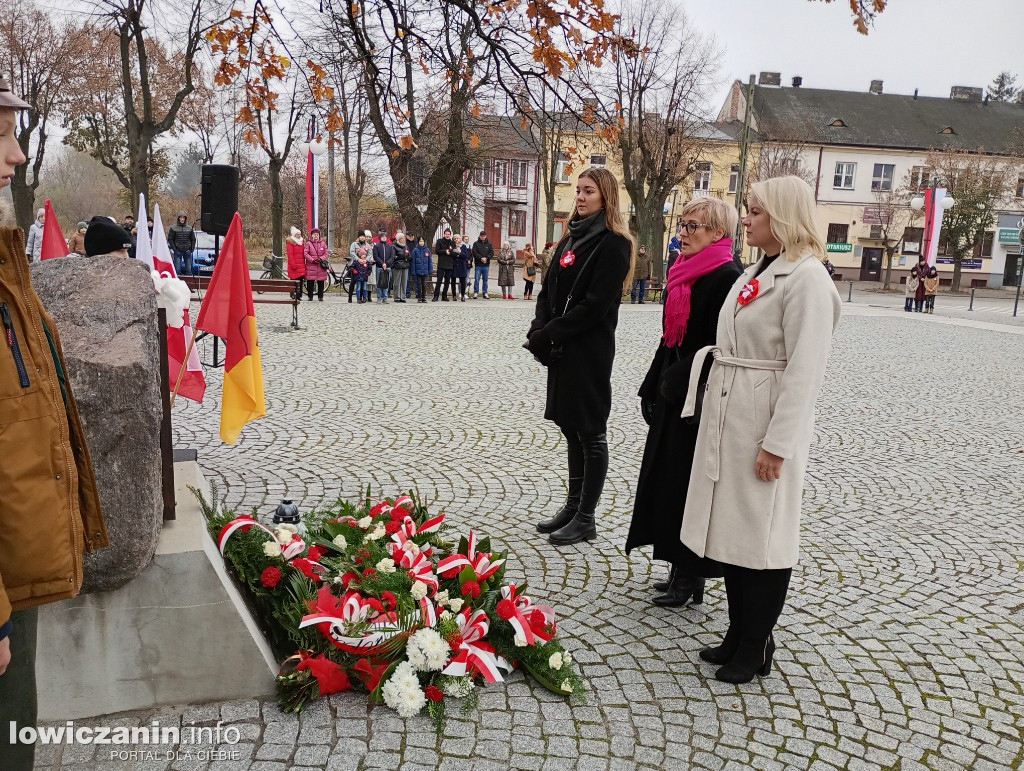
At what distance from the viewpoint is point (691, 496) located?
342 centimetres

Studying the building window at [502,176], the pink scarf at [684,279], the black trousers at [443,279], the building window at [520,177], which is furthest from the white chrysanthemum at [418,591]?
the building window at [520,177]

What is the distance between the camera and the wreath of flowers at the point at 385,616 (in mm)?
3063

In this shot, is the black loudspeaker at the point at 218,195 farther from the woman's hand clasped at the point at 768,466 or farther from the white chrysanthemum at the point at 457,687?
the woman's hand clasped at the point at 768,466

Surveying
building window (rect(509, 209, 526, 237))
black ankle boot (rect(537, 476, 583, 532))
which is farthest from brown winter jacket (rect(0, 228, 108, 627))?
building window (rect(509, 209, 526, 237))

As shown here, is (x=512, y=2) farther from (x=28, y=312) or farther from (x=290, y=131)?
(x=290, y=131)

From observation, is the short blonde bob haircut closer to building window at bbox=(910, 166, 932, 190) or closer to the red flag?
the red flag

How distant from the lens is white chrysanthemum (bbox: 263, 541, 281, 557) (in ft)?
11.2

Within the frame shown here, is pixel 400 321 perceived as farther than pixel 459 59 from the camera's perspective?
Yes

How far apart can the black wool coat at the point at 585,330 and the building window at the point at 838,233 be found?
53.0 meters

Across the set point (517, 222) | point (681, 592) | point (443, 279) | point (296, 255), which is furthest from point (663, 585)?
point (517, 222)

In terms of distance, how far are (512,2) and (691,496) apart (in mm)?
2918

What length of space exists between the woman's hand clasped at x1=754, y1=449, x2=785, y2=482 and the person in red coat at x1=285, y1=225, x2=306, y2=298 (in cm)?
1647

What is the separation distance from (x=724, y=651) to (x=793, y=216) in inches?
72.4

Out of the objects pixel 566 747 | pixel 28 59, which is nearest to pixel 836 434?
pixel 566 747
